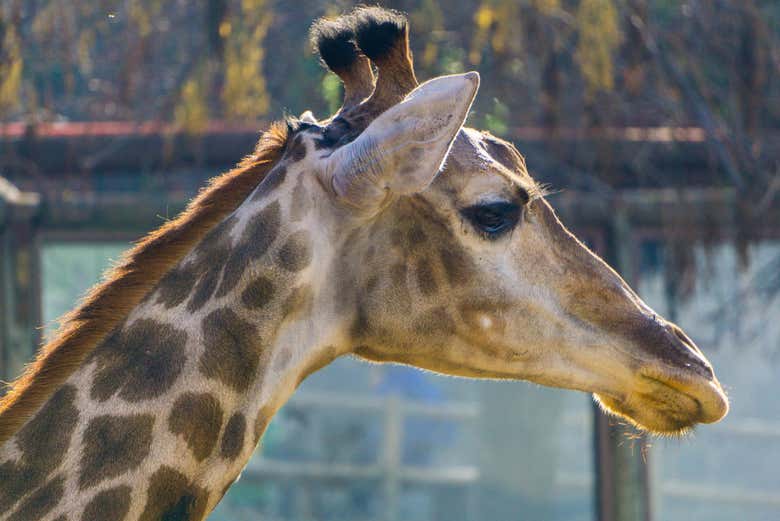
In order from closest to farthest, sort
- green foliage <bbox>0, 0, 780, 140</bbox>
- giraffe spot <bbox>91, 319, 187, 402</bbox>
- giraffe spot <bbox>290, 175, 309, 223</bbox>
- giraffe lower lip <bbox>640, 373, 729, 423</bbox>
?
1. giraffe spot <bbox>91, 319, 187, 402</bbox>
2. giraffe spot <bbox>290, 175, 309, 223</bbox>
3. giraffe lower lip <bbox>640, 373, 729, 423</bbox>
4. green foliage <bbox>0, 0, 780, 140</bbox>

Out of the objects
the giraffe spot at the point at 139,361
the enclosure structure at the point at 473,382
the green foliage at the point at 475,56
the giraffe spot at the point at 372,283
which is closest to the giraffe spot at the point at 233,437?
the giraffe spot at the point at 139,361

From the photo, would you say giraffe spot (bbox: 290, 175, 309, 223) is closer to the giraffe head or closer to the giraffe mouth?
the giraffe head

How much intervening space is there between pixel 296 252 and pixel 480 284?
0.42 metres

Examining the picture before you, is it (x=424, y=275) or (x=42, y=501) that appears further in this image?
(x=424, y=275)

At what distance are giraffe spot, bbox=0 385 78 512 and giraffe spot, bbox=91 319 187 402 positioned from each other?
0.07 meters

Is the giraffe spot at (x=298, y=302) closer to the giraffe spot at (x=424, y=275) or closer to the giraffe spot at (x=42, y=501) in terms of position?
the giraffe spot at (x=424, y=275)

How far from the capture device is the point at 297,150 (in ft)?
8.48

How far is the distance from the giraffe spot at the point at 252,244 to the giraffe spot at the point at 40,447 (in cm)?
Result: 39

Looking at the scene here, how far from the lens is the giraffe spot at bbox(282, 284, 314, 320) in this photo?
2.43 m

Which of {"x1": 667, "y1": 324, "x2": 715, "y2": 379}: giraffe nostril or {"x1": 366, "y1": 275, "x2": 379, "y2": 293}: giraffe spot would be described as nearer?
{"x1": 366, "y1": 275, "x2": 379, "y2": 293}: giraffe spot

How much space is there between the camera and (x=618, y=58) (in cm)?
654

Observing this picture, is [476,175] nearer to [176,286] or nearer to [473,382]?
[176,286]

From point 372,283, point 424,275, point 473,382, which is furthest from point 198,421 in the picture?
point 473,382

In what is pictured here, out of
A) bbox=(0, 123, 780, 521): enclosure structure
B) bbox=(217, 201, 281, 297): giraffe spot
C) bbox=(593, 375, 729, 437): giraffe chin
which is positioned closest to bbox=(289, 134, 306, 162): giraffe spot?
bbox=(217, 201, 281, 297): giraffe spot
